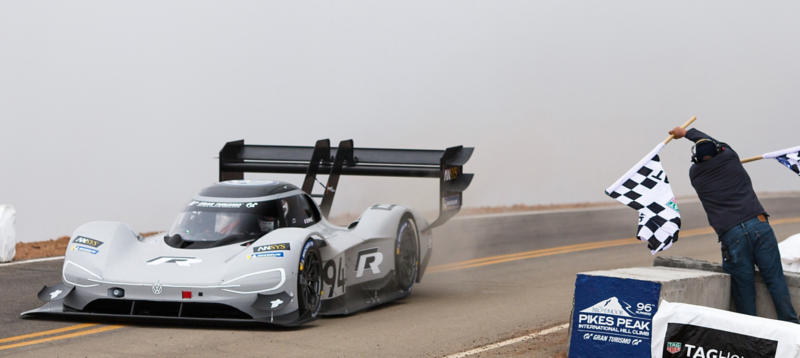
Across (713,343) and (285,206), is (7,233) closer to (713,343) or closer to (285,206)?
(285,206)

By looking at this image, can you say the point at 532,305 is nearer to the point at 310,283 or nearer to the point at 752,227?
the point at 310,283

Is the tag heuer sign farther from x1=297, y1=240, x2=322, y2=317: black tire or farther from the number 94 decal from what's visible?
the number 94 decal

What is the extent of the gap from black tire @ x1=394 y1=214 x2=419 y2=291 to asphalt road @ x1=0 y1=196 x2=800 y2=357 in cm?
26

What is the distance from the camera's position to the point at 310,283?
848 centimetres

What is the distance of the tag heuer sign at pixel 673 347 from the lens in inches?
218

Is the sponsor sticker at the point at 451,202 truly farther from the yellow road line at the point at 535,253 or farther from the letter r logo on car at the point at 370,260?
the yellow road line at the point at 535,253

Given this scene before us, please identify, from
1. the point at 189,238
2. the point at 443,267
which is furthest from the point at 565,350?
the point at 443,267

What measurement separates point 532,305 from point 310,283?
109 inches

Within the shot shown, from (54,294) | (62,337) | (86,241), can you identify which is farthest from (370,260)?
(62,337)

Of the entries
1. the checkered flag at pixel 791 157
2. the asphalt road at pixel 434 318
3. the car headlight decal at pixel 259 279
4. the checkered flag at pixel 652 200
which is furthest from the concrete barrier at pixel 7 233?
the checkered flag at pixel 791 157

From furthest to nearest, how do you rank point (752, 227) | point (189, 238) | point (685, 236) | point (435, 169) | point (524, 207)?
point (524, 207) < point (685, 236) < point (435, 169) < point (189, 238) < point (752, 227)

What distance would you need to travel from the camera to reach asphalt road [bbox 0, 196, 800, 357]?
6949mm

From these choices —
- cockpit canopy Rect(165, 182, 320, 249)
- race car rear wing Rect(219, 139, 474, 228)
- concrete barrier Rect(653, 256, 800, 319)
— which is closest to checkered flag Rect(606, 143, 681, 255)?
concrete barrier Rect(653, 256, 800, 319)

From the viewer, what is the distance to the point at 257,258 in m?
8.11
